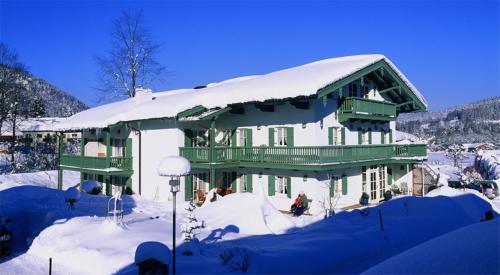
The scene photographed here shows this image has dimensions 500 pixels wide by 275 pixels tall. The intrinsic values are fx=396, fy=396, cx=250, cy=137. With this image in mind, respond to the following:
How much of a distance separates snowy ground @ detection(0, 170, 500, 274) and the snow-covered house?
3236 mm

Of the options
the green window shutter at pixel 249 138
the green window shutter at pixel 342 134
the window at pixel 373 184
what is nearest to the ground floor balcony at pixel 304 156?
the window at pixel 373 184

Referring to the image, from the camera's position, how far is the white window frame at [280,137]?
22812 millimetres

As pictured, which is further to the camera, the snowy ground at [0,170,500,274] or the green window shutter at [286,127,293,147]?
the green window shutter at [286,127,293,147]

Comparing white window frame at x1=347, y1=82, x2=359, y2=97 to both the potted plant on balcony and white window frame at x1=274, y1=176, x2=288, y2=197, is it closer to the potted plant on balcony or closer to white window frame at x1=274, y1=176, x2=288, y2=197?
the potted plant on balcony

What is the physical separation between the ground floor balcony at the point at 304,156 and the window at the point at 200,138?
1.68 m

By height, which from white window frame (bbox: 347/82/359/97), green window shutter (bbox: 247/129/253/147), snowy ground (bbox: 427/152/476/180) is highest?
white window frame (bbox: 347/82/359/97)

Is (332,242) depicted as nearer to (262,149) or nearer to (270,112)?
(262,149)

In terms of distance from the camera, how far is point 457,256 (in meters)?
4.90

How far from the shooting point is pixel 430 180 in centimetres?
2855

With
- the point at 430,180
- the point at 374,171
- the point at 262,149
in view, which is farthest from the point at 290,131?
the point at 430,180

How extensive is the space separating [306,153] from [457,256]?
50.6 ft

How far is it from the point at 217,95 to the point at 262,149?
15.5 feet

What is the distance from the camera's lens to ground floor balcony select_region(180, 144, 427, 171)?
2006 cm

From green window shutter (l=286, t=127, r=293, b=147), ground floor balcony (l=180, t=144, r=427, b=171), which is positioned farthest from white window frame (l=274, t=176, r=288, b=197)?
green window shutter (l=286, t=127, r=293, b=147)
